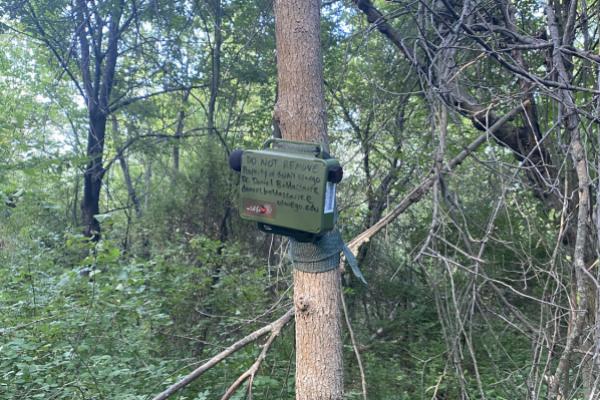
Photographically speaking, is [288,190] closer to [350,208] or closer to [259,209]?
[259,209]

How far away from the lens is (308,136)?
213 cm

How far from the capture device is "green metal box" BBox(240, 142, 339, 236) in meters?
1.72

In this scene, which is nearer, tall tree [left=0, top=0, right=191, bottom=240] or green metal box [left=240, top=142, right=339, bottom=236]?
green metal box [left=240, top=142, right=339, bottom=236]

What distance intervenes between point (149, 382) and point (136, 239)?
4503 millimetres

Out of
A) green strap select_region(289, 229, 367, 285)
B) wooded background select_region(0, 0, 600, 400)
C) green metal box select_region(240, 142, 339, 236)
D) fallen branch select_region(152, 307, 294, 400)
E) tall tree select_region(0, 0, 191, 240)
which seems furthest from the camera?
tall tree select_region(0, 0, 191, 240)

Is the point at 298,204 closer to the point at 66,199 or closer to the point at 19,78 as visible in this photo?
the point at 66,199

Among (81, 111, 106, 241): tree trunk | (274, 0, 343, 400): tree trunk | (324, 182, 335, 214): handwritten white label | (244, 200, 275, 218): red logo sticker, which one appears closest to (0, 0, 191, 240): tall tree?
(81, 111, 106, 241): tree trunk

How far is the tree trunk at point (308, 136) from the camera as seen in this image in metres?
2.10

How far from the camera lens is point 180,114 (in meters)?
10.1

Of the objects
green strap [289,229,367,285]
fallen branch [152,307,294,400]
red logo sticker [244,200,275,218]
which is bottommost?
fallen branch [152,307,294,400]

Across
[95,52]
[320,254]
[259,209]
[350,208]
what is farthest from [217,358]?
[95,52]

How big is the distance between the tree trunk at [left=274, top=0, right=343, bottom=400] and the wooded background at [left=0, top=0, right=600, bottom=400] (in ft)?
0.87

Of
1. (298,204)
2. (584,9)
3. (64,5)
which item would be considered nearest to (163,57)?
(64,5)

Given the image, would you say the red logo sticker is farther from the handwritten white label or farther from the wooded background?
the wooded background
